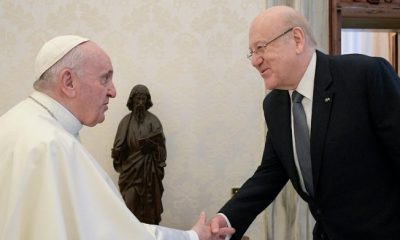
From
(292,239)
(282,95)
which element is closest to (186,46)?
(282,95)

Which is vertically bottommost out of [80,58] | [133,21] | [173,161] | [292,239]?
[292,239]

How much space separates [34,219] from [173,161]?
6.70 ft

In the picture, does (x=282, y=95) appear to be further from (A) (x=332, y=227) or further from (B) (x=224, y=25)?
(B) (x=224, y=25)

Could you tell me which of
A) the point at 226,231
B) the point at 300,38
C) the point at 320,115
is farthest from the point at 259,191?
the point at 300,38

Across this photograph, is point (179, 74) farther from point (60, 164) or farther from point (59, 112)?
point (60, 164)

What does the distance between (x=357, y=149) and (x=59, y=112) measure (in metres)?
1.26

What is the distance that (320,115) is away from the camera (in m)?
2.04

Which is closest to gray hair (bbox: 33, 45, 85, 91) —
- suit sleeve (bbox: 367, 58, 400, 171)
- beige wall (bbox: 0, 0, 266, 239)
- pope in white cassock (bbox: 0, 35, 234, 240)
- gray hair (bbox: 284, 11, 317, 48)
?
pope in white cassock (bbox: 0, 35, 234, 240)

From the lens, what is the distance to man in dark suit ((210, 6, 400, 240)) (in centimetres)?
198

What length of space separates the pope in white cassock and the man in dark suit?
0.74 m

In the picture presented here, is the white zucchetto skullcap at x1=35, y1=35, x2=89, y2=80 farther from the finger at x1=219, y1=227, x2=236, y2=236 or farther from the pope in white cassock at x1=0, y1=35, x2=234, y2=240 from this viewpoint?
the finger at x1=219, y1=227, x2=236, y2=236

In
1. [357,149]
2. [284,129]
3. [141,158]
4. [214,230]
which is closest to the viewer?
[357,149]

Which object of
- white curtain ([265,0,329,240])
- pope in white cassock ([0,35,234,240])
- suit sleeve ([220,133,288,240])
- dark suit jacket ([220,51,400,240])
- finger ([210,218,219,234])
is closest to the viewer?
pope in white cassock ([0,35,234,240])

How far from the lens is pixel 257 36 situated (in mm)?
2240
